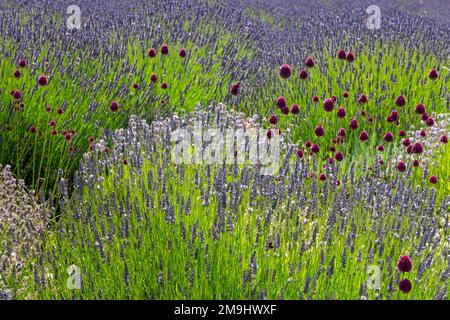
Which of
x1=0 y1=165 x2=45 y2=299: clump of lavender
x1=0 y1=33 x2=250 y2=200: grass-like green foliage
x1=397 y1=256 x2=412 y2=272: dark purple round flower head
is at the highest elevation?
x1=0 y1=33 x2=250 y2=200: grass-like green foliage

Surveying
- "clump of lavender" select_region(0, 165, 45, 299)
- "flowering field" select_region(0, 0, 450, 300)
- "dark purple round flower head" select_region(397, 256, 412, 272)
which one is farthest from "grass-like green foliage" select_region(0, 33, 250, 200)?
"dark purple round flower head" select_region(397, 256, 412, 272)

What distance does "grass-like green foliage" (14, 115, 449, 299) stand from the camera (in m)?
2.19

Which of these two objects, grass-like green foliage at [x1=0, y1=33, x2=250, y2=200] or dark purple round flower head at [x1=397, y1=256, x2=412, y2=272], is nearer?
dark purple round flower head at [x1=397, y1=256, x2=412, y2=272]

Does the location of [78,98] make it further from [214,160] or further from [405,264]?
[405,264]

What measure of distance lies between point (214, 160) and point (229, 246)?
0.81 meters

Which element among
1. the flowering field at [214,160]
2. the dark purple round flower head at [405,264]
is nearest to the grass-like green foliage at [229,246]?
the flowering field at [214,160]

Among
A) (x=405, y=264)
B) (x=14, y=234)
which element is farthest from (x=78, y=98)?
(x=405, y=264)

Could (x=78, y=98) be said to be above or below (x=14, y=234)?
above

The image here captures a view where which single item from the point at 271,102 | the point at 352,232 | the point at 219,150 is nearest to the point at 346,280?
the point at 352,232

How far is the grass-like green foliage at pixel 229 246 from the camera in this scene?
2.19 metres

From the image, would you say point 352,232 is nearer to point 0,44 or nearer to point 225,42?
point 0,44

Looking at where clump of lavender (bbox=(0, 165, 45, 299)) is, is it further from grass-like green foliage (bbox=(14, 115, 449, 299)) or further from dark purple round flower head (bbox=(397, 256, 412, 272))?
dark purple round flower head (bbox=(397, 256, 412, 272))

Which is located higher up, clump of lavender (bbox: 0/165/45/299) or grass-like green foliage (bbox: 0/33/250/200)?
grass-like green foliage (bbox: 0/33/250/200)

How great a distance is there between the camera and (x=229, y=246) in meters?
2.30
